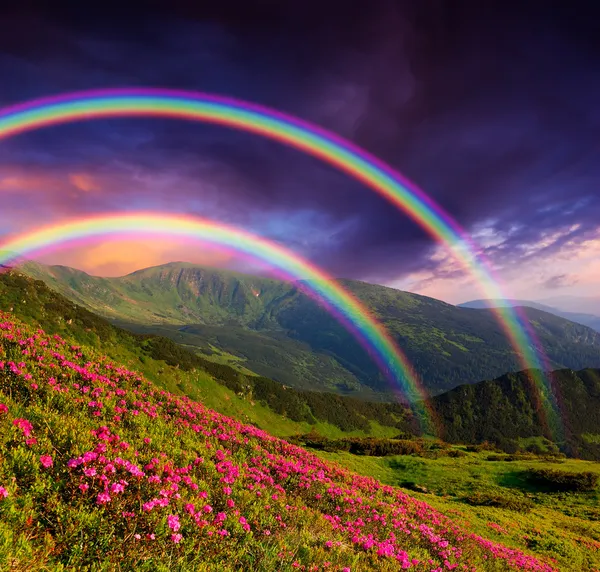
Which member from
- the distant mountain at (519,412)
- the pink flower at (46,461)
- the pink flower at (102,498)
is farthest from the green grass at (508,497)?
the distant mountain at (519,412)

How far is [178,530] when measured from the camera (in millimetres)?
5957

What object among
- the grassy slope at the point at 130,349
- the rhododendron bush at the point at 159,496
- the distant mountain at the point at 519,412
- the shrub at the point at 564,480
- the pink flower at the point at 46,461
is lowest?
the grassy slope at the point at 130,349

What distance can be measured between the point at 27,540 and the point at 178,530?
96.6 inches

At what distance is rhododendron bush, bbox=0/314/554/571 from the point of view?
5.04 meters

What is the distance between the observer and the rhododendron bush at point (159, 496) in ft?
16.5

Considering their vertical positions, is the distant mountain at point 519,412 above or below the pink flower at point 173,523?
above

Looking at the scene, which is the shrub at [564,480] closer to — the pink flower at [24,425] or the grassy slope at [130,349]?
the pink flower at [24,425]

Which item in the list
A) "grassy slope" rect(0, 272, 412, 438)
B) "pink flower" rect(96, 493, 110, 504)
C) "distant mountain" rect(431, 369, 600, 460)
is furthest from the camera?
"distant mountain" rect(431, 369, 600, 460)

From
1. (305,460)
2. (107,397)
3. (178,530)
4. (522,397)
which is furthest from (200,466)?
(522,397)

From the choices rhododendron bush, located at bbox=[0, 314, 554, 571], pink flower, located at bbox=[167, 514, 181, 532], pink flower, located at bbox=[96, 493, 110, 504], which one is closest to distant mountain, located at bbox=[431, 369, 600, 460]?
rhododendron bush, located at bbox=[0, 314, 554, 571]

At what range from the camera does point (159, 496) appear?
21.0 ft

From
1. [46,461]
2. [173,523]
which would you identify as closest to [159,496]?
[173,523]

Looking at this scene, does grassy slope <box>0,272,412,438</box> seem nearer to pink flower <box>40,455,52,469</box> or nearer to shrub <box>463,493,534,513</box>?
shrub <box>463,493,534,513</box>

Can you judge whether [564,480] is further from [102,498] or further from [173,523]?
[102,498]
